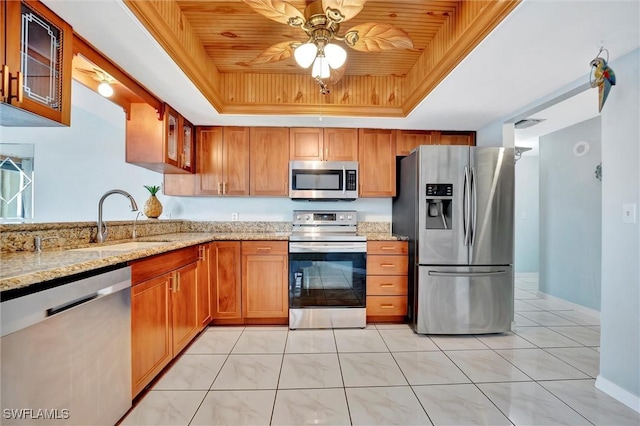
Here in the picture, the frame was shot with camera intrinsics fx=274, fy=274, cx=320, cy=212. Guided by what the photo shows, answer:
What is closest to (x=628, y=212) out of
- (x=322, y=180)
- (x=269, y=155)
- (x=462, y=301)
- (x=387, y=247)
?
(x=462, y=301)

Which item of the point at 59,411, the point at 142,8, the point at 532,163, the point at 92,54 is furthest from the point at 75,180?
the point at 532,163

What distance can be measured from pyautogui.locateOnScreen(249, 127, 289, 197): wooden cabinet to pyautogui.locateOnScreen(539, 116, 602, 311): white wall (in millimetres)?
3504

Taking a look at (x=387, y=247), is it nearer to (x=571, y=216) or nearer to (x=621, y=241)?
(x=621, y=241)

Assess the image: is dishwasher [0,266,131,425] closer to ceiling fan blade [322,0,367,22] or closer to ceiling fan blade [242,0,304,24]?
ceiling fan blade [242,0,304,24]

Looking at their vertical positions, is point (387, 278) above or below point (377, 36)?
below

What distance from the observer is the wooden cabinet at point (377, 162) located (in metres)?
3.18

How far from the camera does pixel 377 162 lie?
3199 mm

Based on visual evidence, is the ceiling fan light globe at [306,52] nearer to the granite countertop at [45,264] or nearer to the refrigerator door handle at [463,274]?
the granite countertop at [45,264]

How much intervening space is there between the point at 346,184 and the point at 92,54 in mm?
2302

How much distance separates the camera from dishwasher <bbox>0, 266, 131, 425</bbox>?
94 cm

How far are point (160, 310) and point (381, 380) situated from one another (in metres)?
1.58

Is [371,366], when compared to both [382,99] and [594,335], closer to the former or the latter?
[594,335]

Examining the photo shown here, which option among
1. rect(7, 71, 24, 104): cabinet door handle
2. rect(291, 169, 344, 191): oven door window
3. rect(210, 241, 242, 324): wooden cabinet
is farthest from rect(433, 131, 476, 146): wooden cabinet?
rect(7, 71, 24, 104): cabinet door handle

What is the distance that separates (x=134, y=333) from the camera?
1.57 meters
